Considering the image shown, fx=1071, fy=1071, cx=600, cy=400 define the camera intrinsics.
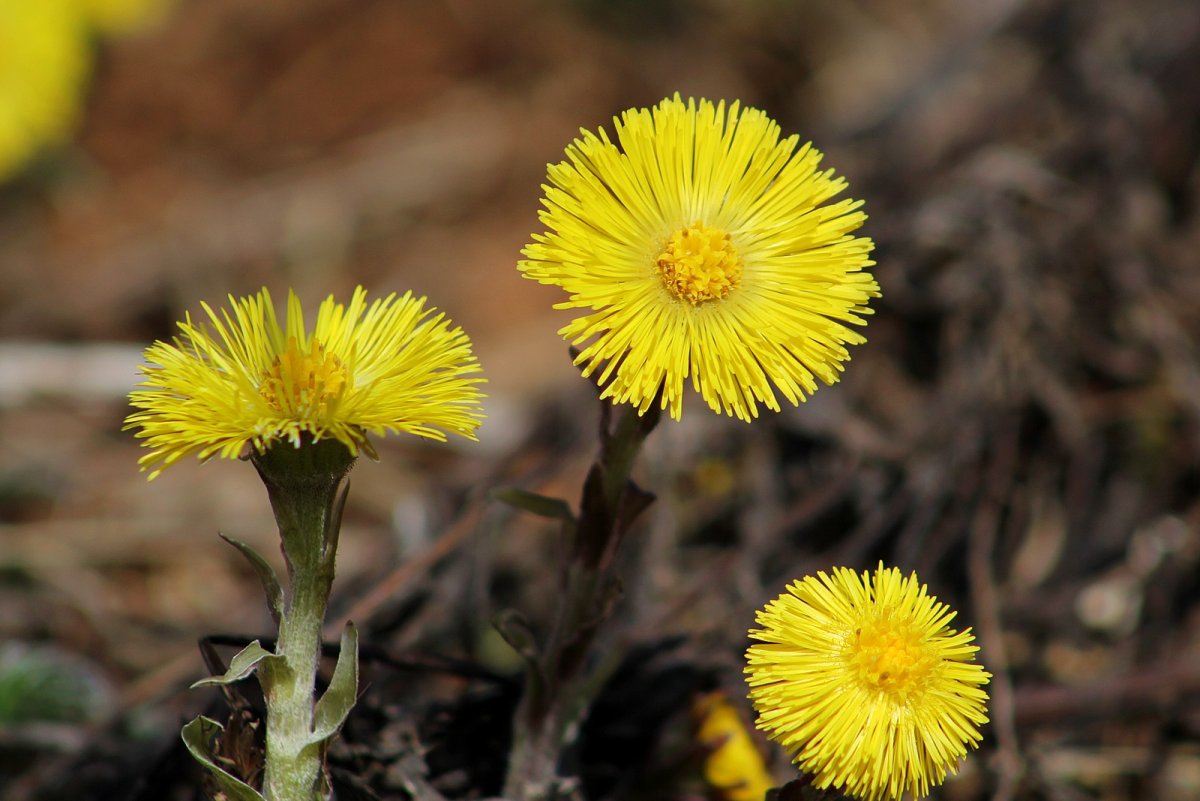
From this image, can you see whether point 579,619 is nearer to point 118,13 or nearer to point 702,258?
point 702,258

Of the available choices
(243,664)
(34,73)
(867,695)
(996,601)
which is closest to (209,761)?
(243,664)

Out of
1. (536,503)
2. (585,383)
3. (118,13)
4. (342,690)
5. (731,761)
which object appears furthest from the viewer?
(118,13)

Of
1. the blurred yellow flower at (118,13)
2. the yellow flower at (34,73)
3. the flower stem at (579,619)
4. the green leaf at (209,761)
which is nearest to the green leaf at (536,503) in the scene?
the flower stem at (579,619)

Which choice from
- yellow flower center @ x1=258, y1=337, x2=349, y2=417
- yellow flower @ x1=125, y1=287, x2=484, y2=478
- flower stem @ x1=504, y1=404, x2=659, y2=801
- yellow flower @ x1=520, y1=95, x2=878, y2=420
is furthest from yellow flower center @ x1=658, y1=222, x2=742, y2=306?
yellow flower center @ x1=258, y1=337, x2=349, y2=417

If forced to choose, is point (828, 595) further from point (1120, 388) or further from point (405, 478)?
point (405, 478)

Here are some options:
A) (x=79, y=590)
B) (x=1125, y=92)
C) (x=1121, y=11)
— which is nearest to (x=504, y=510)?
(x=79, y=590)

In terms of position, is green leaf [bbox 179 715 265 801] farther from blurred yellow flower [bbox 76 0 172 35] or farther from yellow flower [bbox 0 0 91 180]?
blurred yellow flower [bbox 76 0 172 35]
